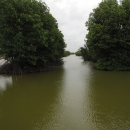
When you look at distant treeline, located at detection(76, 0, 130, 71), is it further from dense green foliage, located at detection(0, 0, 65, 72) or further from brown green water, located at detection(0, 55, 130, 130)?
brown green water, located at detection(0, 55, 130, 130)

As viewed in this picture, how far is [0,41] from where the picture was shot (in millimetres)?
14906

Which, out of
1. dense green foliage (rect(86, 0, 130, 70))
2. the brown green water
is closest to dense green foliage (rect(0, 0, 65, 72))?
dense green foliage (rect(86, 0, 130, 70))

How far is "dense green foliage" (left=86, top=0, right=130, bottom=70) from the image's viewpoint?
50.8 feet

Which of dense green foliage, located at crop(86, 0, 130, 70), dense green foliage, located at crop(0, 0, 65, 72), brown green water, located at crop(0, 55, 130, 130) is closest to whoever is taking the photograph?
brown green water, located at crop(0, 55, 130, 130)

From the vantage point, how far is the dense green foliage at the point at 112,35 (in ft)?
50.8

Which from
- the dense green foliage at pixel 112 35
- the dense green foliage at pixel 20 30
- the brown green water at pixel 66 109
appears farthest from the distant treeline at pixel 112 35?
the brown green water at pixel 66 109

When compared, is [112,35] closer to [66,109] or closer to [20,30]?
[20,30]

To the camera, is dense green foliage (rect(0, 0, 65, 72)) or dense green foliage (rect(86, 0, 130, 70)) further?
dense green foliage (rect(86, 0, 130, 70))

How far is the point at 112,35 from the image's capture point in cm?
1584

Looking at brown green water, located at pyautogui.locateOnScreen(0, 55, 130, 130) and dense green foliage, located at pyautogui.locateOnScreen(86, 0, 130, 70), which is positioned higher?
dense green foliage, located at pyautogui.locateOnScreen(86, 0, 130, 70)

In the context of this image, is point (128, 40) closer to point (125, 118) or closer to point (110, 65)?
point (110, 65)

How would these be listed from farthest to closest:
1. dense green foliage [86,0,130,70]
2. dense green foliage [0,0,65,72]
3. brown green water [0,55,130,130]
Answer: dense green foliage [86,0,130,70] → dense green foliage [0,0,65,72] → brown green water [0,55,130,130]

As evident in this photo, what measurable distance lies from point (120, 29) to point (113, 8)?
2178mm

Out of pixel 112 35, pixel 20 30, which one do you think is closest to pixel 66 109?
pixel 20 30
